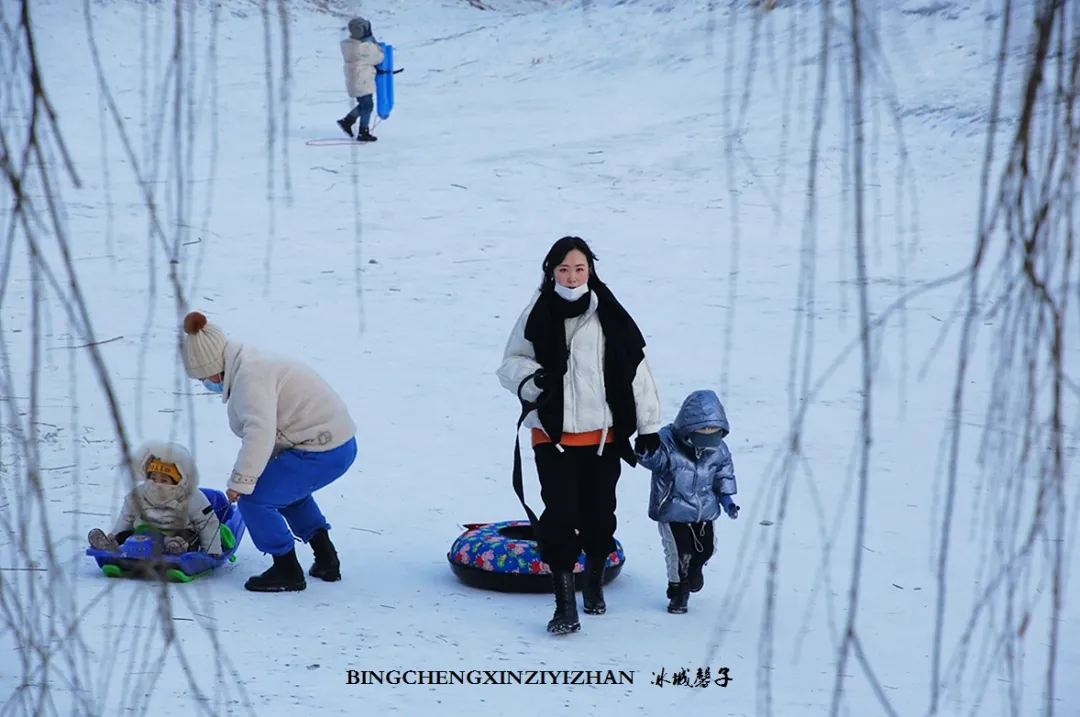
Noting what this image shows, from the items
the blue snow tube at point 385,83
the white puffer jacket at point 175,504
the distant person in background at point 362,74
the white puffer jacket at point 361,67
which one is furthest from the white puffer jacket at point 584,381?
the blue snow tube at point 385,83

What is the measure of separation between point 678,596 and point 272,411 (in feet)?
4.80

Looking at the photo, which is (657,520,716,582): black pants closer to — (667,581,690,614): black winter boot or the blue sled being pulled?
(667,581,690,614): black winter boot

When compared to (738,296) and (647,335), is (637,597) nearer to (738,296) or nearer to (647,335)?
(647,335)

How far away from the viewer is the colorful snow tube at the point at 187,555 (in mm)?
4535

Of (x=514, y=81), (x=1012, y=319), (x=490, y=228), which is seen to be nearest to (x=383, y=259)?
(x=490, y=228)

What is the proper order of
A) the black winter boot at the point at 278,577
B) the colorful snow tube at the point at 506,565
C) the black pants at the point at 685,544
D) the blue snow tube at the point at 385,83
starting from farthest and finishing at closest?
the blue snow tube at the point at 385,83 < the colorful snow tube at the point at 506,565 < the black winter boot at the point at 278,577 < the black pants at the point at 685,544

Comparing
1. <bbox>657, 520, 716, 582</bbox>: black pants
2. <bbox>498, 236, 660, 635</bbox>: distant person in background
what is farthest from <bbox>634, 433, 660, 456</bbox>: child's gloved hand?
<bbox>657, 520, 716, 582</bbox>: black pants

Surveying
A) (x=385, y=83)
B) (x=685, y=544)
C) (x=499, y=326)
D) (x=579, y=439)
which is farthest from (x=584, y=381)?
(x=385, y=83)

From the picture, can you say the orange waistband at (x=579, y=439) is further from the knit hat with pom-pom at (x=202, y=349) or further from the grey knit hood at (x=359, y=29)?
the grey knit hood at (x=359, y=29)

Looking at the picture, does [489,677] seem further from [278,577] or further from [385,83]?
[385,83]

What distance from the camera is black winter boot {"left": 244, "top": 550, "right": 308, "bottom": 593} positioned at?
15.2 ft

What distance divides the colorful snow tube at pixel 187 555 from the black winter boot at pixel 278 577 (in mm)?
185

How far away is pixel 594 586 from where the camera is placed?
454cm

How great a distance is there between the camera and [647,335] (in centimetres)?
798
